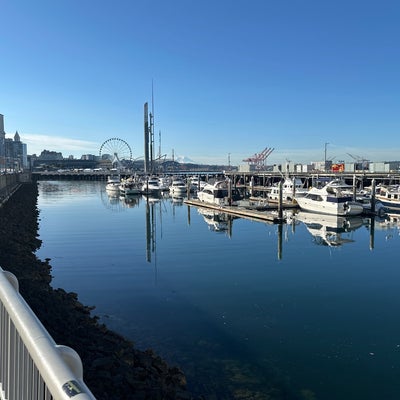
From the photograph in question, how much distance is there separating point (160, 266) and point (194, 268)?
6.84 ft

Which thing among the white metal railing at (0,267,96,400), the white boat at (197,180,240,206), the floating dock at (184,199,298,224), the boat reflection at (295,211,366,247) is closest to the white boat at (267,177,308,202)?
the floating dock at (184,199,298,224)

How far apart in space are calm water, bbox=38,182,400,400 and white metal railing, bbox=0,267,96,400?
22.7ft

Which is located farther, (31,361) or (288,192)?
(288,192)

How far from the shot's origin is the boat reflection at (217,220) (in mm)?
37188

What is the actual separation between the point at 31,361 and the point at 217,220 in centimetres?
3986

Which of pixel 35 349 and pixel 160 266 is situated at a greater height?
pixel 35 349

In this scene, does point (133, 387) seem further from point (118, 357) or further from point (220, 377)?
point (220, 377)

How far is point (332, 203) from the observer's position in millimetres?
44750

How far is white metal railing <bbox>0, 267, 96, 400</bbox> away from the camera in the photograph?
2.49 m

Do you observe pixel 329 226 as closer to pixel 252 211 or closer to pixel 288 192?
pixel 252 211

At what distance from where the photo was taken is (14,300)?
12.0 ft

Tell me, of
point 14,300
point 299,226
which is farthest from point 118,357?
point 299,226

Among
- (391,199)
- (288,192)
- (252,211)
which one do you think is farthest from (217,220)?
(391,199)

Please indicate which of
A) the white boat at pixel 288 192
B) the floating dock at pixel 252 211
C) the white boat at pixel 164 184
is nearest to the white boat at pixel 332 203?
the floating dock at pixel 252 211
